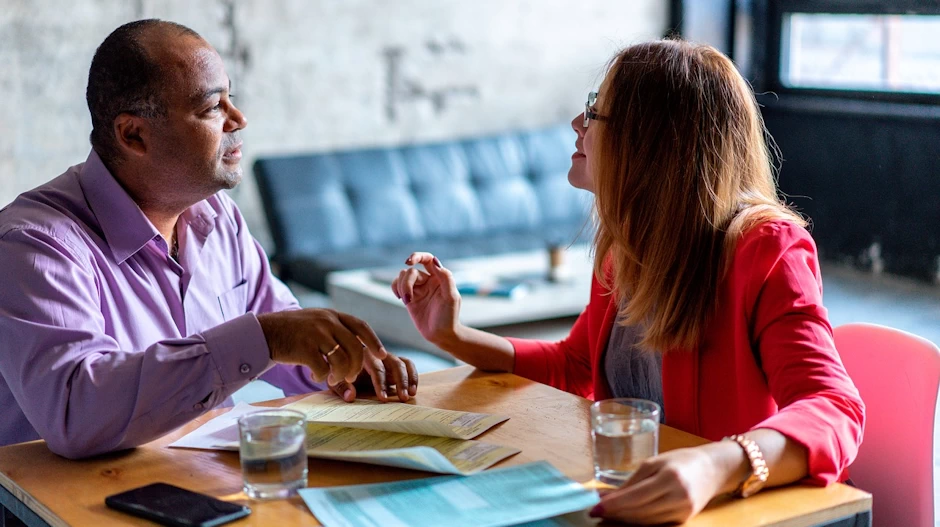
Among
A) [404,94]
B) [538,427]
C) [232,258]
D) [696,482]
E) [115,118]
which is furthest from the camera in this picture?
[404,94]

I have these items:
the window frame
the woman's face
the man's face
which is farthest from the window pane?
the man's face

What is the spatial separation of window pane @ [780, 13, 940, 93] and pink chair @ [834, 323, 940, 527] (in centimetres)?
360

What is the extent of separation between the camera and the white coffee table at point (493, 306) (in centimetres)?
305

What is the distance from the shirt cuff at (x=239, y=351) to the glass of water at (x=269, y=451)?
19 cm

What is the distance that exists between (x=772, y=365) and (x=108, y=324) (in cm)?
97

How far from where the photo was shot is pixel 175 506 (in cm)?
119

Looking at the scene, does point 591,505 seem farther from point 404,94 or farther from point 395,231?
point 404,94

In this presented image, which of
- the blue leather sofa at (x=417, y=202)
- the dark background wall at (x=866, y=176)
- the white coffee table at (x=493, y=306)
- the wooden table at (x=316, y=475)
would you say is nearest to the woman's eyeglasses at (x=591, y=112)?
the wooden table at (x=316, y=475)

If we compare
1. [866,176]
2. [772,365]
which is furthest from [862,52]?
[772,365]

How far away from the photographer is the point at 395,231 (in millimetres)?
4484

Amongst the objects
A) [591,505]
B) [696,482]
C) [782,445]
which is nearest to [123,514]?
[591,505]

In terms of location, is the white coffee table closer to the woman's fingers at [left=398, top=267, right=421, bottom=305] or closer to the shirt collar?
the woman's fingers at [left=398, top=267, right=421, bottom=305]

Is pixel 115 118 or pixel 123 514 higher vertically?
pixel 115 118

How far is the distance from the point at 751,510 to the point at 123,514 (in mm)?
692
